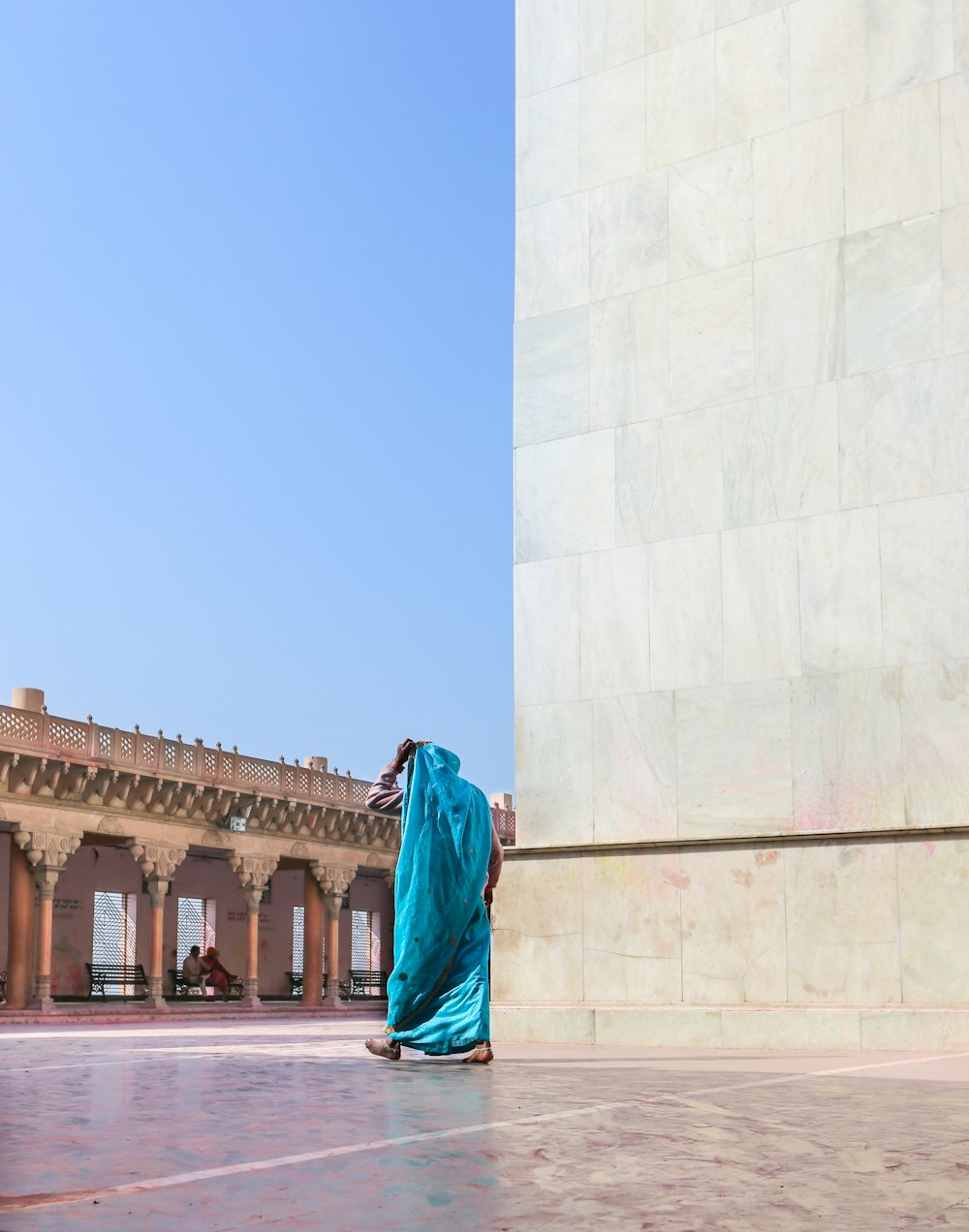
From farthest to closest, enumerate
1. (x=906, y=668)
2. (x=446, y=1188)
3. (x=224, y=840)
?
1. (x=224, y=840)
2. (x=906, y=668)
3. (x=446, y=1188)

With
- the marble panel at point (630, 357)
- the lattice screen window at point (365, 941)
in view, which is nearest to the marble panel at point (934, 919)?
the marble panel at point (630, 357)

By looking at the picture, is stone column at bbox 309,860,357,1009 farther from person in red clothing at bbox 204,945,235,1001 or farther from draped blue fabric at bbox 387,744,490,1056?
draped blue fabric at bbox 387,744,490,1056

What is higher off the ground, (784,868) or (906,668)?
(906,668)

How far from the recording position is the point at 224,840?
1147 inches

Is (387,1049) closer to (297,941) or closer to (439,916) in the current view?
(439,916)

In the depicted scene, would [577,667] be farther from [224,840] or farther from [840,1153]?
[224,840]

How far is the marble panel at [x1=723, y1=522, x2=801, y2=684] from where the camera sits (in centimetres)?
838

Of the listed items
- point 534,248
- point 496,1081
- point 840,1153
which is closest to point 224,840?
point 534,248

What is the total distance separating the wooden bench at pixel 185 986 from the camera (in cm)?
2873

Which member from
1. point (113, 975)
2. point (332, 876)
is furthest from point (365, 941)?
point (113, 975)

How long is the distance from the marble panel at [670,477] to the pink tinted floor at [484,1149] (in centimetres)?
362

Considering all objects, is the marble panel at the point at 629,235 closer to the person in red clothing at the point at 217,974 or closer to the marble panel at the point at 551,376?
the marble panel at the point at 551,376

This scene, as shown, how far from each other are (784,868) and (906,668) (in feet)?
3.96

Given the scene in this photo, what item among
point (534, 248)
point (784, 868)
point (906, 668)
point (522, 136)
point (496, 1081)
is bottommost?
point (496, 1081)
